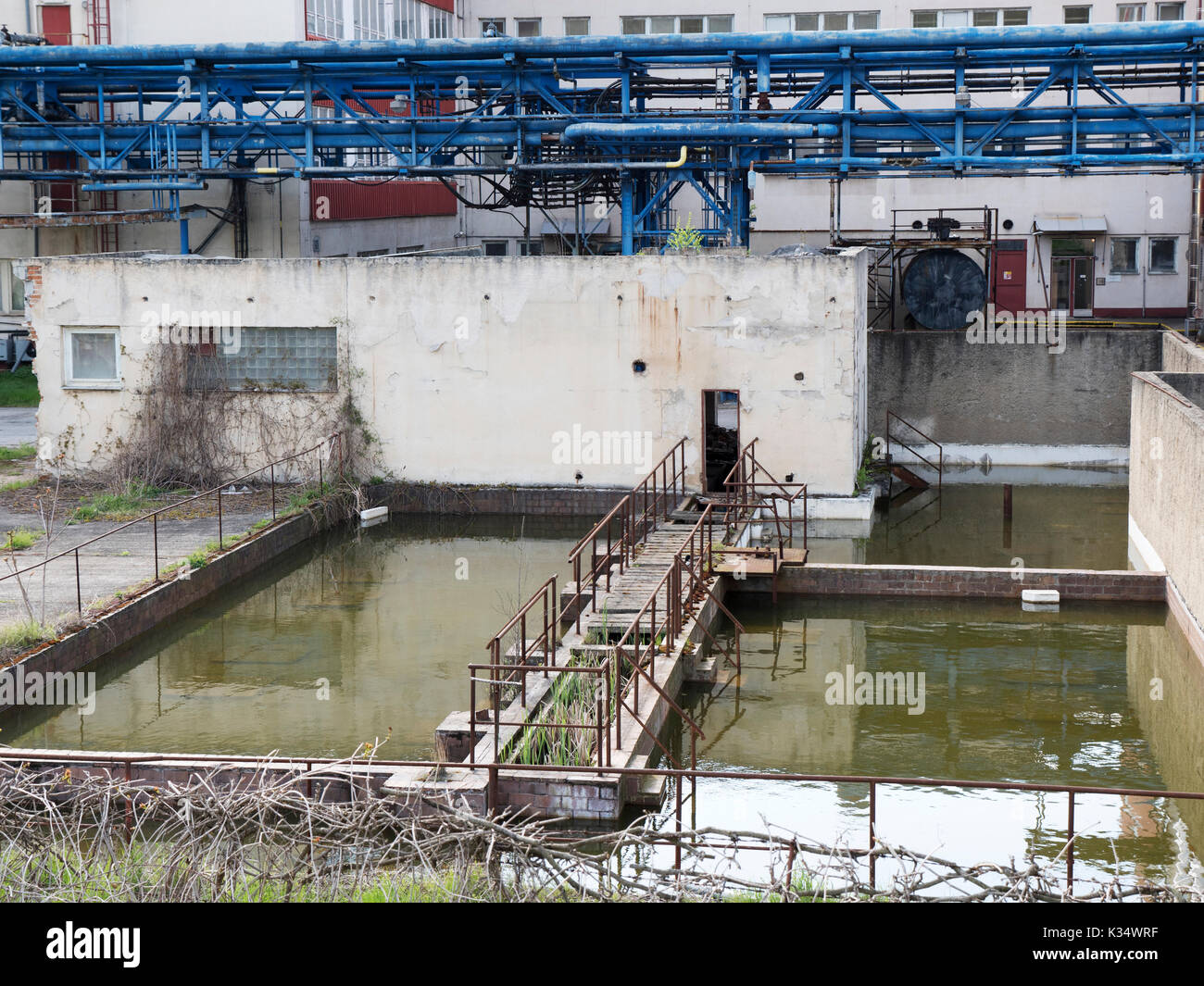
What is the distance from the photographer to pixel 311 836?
9.91 metres

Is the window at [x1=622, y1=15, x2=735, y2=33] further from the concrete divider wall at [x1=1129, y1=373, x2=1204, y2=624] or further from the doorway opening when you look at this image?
the concrete divider wall at [x1=1129, y1=373, x2=1204, y2=624]

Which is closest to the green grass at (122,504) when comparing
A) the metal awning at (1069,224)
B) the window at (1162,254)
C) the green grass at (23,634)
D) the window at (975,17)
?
the green grass at (23,634)

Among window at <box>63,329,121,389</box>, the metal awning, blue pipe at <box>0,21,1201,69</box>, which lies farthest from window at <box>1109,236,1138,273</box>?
window at <box>63,329,121,389</box>

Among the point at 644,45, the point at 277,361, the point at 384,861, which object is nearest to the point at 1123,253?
the point at 644,45

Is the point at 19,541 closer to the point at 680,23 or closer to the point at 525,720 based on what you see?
the point at 525,720

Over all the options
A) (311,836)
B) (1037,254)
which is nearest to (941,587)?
(311,836)

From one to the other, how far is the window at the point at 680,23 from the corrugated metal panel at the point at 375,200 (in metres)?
7.12

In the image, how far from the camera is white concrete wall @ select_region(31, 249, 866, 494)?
891 inches

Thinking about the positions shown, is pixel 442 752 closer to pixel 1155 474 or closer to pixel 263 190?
pixel 1155 474

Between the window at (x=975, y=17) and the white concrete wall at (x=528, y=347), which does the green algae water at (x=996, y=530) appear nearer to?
the white concrete wall at (x=528, y=347)

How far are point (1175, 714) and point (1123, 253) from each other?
27070mm

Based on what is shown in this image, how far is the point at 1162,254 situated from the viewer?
39.1 metres

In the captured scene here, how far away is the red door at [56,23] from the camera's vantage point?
32281 mm

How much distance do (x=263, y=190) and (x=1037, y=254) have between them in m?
19.3
